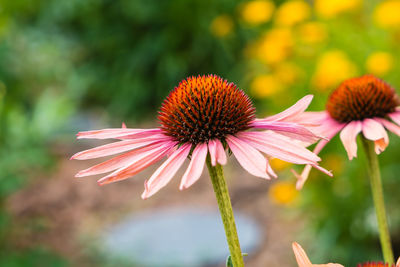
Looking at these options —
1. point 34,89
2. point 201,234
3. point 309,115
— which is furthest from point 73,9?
point 309,115

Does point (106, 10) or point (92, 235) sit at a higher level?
point (106, 10)

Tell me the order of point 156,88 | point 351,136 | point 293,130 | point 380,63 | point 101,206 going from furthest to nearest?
point 156,88
point 101,206
point 380,63
point 351,136
point 293,130

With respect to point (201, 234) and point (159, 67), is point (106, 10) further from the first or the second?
point (201, 234)

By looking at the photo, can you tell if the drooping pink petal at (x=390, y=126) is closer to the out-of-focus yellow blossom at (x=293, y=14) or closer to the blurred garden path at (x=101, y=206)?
the blurred garden path at (x=101, y=206)

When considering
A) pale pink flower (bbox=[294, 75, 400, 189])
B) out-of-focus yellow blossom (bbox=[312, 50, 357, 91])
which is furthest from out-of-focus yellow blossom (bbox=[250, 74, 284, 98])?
pale pink flower (bbox=[294, 75, 400, 189])

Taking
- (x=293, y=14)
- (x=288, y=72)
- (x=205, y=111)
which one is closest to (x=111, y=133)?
(x=205, y=111)

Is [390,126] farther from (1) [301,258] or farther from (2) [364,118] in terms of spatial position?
(1) [301,258]
